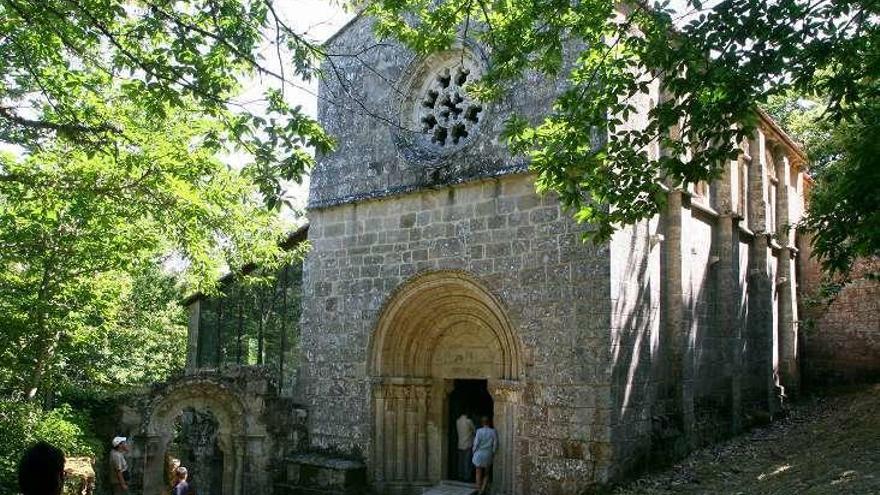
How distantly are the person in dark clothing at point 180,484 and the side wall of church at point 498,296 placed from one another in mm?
2115

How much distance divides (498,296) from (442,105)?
3.25 metres

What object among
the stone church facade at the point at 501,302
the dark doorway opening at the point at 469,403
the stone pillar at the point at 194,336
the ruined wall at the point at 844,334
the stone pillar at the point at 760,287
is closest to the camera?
the stone church facade at the point at 501,302

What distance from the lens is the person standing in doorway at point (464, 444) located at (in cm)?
1099

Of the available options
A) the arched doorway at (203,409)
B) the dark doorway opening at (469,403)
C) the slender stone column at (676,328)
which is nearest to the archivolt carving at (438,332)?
the dark doorway opening at (469,403)

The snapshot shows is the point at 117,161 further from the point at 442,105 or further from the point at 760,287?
the point at 760,287

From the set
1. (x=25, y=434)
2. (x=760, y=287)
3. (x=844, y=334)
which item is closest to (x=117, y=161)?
(x=25, y=434)

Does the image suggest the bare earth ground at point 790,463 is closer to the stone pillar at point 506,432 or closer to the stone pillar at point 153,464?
the stone pillar at point 506,432

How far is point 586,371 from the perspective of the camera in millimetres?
9070

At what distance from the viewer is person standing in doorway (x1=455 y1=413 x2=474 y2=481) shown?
11.0 metres

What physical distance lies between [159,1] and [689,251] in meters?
7.65

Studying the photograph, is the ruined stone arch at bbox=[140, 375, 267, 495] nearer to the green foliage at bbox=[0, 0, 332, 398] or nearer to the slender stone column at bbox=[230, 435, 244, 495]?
the slender stone column at bbox=[230, 435, 244, 495]

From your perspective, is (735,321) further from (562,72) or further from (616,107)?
(616,107)

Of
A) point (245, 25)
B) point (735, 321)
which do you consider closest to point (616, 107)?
point (245, 25)

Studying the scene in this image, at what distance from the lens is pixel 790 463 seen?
9.64 meters
